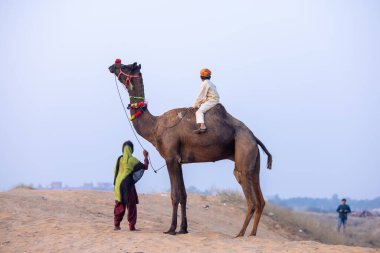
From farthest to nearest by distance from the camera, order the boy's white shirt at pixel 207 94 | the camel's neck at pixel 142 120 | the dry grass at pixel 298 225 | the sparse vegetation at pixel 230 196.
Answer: the sparse vegetation at pixel 230 196 → the dry grass at pixel 298 225 → the camel's neck at pixel 142 120 → the boy's white shirt at pixel 207 94

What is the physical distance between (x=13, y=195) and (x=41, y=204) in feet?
3.47

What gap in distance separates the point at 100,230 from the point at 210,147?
2705 mm

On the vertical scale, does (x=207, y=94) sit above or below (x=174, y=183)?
above

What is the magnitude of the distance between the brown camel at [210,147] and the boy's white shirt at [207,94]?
17 cm

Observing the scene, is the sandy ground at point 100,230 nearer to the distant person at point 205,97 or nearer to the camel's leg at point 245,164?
the camel's leg at point 245,164

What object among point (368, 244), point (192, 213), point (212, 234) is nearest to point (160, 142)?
point (212, 234)

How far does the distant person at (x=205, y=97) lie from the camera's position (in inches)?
563

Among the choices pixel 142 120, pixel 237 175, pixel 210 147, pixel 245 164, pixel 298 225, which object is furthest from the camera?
pixel 298 225

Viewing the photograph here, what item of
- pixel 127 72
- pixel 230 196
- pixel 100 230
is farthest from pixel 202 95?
pixel 230 196

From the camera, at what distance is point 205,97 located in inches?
573

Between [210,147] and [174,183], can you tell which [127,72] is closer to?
[210,147]

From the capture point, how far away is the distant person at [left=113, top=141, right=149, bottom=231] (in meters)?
14.2

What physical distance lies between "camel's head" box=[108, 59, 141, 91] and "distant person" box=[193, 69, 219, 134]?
1324 millimetres

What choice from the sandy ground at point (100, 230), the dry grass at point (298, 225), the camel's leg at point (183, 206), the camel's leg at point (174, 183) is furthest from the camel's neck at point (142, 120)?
the dry grass at point (298, 225)
